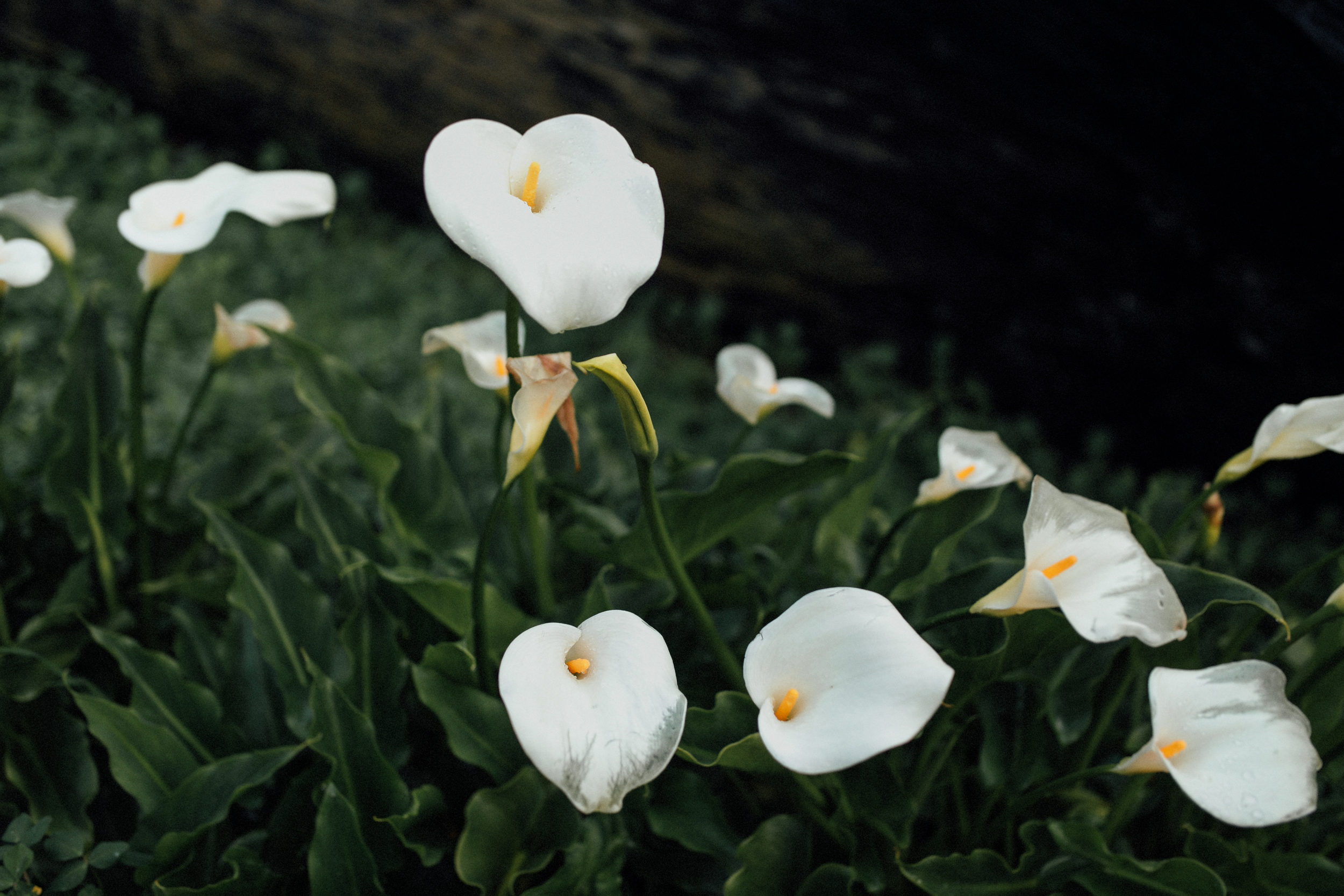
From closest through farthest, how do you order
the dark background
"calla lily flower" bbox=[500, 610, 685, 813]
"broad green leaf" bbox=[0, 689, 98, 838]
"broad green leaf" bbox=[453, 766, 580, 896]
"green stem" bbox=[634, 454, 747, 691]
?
"calla lily flower" bbox=[500, 610, 685, 813]
"green stem" bbox=[634, 454, 747, 691]
"broad green leaf" bbox=[453, 766, 580, 896]
"broad green leaf" bbox=[0, 689, 98, 838]
the dark background

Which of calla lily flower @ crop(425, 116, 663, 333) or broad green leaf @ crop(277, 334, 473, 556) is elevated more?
calla lily flower @ crop(425, 116, 663, 333)

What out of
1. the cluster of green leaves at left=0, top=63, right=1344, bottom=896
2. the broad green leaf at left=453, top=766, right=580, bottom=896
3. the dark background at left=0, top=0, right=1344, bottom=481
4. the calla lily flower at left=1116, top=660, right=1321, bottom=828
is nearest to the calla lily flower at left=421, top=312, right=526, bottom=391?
the cluster of green leaves at left=0, top=63, right=1344, bottom=896

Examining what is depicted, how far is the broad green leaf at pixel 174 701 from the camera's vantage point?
1.04m

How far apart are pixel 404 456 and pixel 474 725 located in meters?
0.43

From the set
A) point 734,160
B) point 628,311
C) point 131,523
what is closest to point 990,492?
point 131,523

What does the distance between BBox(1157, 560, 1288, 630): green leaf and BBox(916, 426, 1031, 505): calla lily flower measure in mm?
179

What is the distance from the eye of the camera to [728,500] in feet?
3.51

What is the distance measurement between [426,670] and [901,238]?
5.69ft

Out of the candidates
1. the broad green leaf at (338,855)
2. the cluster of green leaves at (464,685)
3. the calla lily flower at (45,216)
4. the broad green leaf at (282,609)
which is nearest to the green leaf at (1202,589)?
the cluster of green leaves at (464,685)

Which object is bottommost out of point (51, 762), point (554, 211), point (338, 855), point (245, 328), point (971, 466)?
point (51, 762)

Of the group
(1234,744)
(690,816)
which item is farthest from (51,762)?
(1234,744)

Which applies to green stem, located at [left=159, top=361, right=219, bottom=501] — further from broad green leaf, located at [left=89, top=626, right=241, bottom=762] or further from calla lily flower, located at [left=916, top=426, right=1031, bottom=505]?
calla lily flower, located at [left=916, top=426, right=1031, bottom=505]

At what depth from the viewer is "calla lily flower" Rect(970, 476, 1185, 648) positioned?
2.29 feet

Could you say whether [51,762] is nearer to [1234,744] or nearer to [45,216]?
[45,216]
